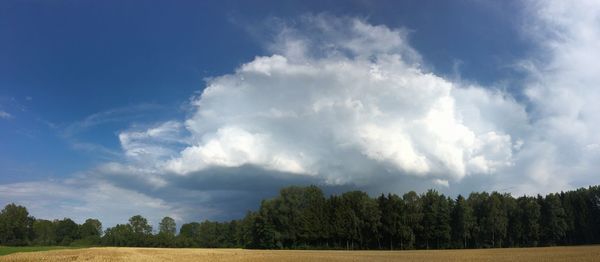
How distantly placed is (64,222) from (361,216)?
→ 14556 centimetres

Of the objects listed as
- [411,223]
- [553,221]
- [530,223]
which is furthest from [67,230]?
[553,221]

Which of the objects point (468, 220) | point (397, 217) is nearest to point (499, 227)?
point (468, 220)

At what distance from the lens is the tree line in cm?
10938

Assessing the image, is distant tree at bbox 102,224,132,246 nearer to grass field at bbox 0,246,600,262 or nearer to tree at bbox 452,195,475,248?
grass field at bbox 0,246,600,262

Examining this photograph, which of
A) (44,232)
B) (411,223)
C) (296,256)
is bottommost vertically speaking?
(44,232)

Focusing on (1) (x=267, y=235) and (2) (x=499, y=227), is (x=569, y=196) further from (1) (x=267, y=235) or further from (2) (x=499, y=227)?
(1) (x=267, y=235)

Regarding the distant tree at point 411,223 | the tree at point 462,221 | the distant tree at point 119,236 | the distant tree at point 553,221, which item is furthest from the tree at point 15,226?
the distant tree at point 553,221

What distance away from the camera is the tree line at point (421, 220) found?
109375mm

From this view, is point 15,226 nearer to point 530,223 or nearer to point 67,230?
point 67,230

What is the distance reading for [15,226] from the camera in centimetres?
15688

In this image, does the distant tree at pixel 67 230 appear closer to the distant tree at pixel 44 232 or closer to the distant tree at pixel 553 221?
the distant tree at pixel 44 232

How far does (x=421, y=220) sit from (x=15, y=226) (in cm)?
13829

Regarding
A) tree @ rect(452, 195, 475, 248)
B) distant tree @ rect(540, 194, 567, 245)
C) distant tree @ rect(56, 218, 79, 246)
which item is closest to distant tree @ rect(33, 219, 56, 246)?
distant tree @ rect(56, 218, 79, 246)

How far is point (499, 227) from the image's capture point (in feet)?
365
